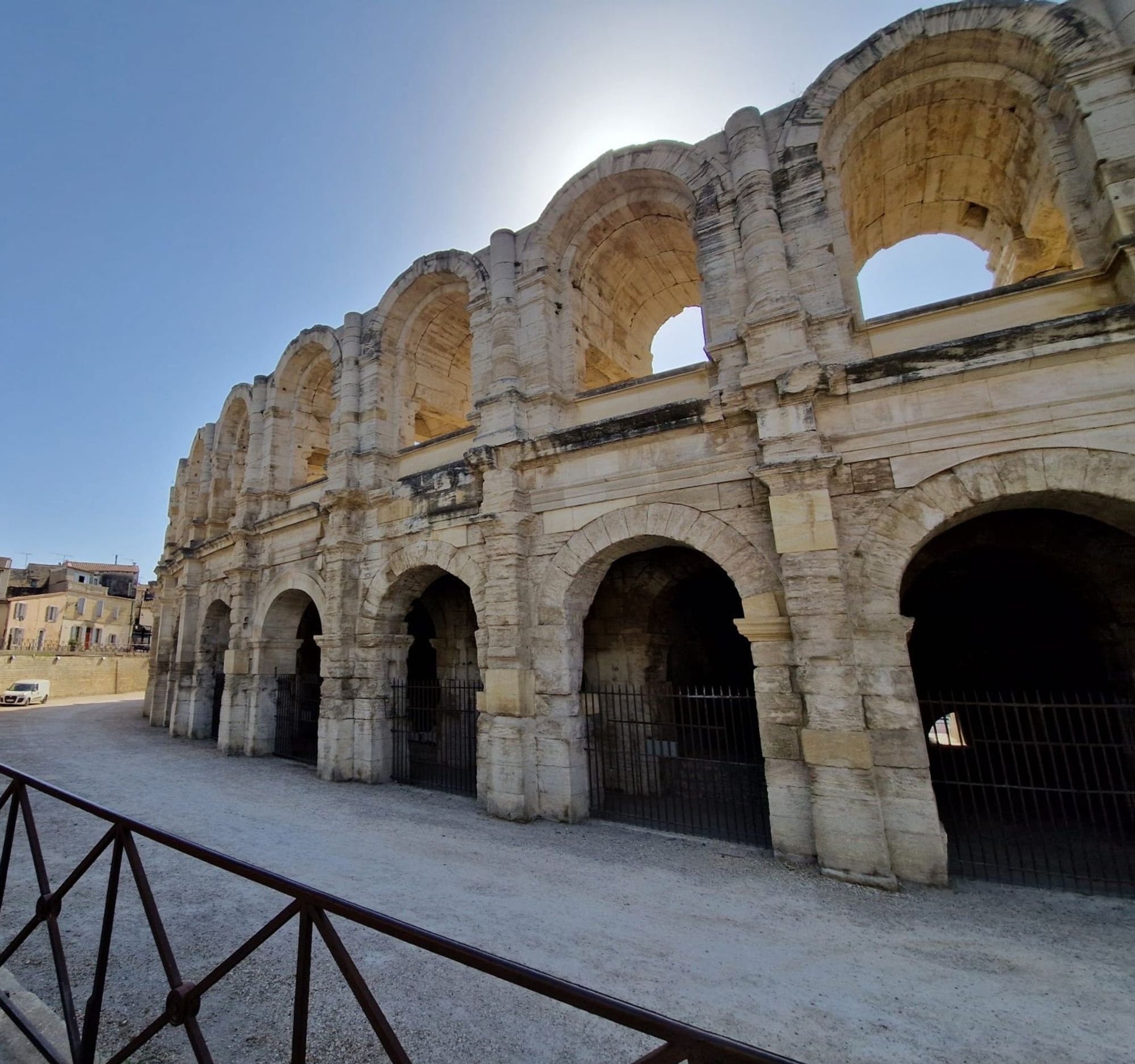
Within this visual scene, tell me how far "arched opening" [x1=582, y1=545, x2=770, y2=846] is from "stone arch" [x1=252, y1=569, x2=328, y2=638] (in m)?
4.68

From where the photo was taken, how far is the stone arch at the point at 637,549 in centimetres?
598

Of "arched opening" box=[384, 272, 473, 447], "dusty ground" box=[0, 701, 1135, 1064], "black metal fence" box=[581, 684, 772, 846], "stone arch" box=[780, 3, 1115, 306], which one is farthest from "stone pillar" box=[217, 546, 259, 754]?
"stone arch" box=[780, 3, 1115, 306]

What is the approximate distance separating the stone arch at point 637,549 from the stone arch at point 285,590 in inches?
183

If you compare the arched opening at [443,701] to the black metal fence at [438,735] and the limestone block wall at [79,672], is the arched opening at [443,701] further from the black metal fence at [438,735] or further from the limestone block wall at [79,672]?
the limestone block wall at [79,672]

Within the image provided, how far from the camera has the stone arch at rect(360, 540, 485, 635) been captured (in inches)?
328

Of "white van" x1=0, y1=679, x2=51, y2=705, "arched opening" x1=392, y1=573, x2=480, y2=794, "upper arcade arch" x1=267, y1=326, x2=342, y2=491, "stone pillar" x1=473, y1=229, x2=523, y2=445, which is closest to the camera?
"stone pillar" x1=473, y1=229, x2=523, y2=445

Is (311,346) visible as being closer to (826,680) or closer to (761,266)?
(761,266)

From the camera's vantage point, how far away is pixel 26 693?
77.4 feet

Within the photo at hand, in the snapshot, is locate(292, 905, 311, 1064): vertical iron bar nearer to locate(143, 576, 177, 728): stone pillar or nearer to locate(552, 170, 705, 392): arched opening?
locate(552, 170, 705, 392): arched opening

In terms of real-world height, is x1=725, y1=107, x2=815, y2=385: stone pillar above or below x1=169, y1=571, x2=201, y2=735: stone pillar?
above

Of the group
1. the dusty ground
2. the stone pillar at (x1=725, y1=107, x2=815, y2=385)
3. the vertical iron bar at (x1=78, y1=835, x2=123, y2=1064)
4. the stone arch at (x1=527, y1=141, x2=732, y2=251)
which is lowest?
the dusty ground

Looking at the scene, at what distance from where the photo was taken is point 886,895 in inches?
183

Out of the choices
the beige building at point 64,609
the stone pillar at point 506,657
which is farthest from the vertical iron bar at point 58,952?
the beige building at point 64,609

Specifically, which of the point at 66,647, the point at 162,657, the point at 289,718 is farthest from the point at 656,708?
the point at 66,647
